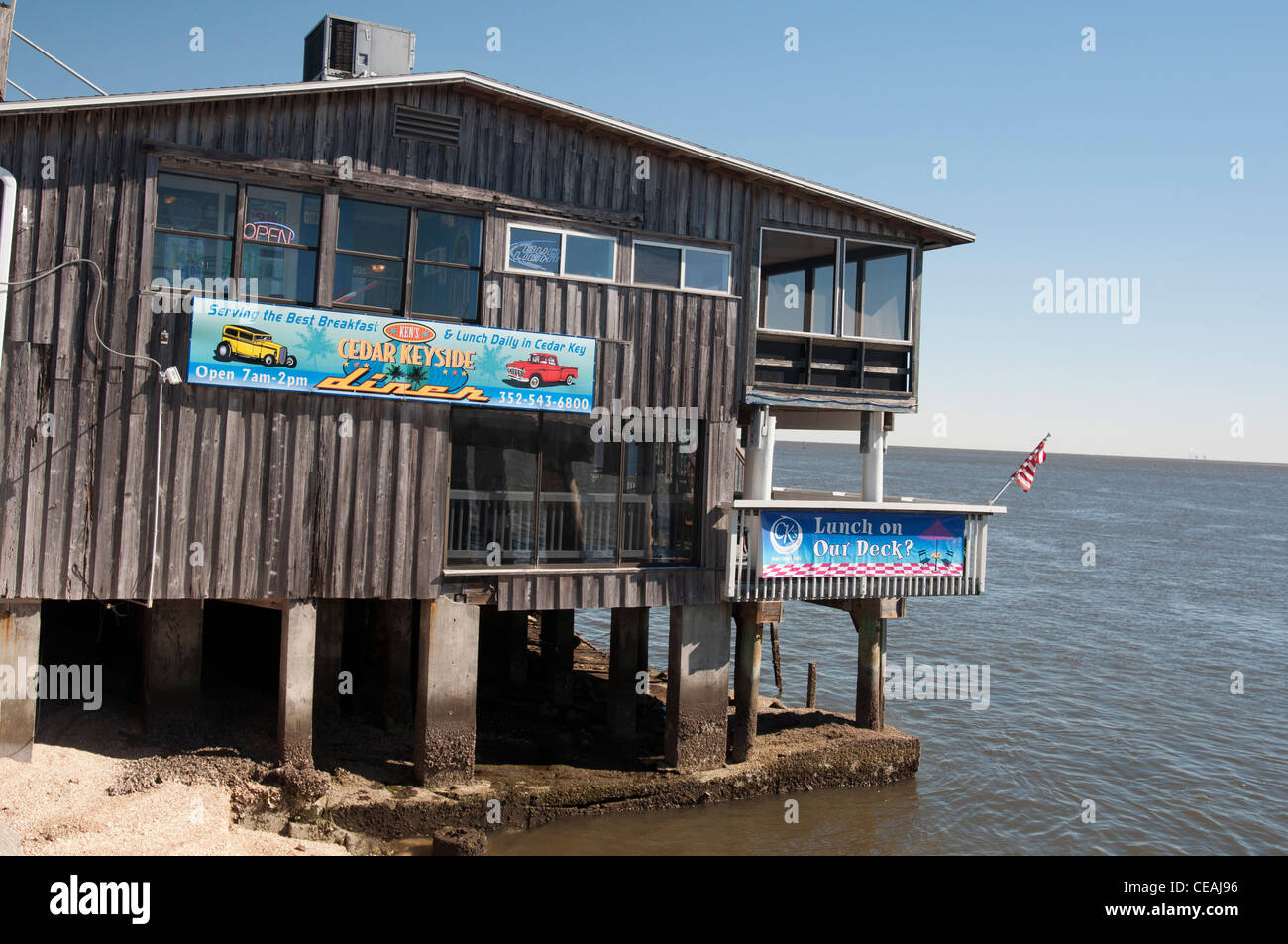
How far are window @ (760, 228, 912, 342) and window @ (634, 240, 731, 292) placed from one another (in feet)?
3.12

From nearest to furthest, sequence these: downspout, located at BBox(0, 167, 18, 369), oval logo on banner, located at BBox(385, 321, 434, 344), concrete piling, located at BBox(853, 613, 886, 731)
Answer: downspout, located at BBox(0, 167, 18, 369), oval logo on banner, located at BBox(385, 321, 434, 344), concrete piling, located at BBox(853, 613, 886, 731)

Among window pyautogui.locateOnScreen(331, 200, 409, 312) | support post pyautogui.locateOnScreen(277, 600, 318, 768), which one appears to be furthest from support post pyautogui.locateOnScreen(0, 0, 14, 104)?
support post pyautogui.locateOnScreen(277, 600, 318, 768)

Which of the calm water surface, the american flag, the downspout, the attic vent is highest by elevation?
the attic vent

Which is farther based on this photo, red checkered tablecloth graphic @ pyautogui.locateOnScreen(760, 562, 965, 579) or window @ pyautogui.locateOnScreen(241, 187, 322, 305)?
red checkered tablecloth graphic @ pyautogui.locateOnScreen(760, 562, 965, 579)

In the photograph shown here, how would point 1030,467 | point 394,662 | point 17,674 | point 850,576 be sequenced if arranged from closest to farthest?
1. point 17,674
2. point 394,662
3. point 850,576
4. point 1030,467

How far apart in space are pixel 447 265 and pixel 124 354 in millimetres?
4185

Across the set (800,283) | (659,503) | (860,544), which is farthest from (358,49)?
(860,544)

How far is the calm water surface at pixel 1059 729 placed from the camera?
16.6 m

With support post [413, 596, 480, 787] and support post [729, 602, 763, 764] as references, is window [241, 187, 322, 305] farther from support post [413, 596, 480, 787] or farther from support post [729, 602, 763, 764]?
support post [729, 602, 763, 764]

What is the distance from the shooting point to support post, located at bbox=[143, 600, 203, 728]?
1431cm

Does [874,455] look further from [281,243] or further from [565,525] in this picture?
[281,243]

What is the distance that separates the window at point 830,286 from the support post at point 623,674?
18.5 ft

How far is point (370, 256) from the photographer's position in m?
14.1
